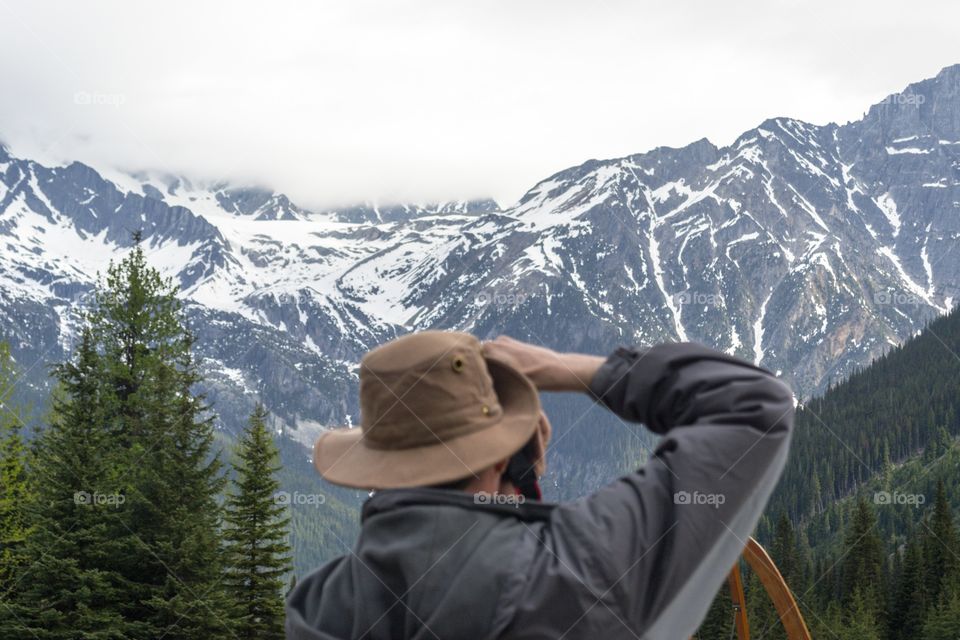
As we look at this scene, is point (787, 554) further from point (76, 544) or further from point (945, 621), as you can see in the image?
point (76, 544)

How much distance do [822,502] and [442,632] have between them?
20939cm

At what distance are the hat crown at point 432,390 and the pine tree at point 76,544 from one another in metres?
20.2

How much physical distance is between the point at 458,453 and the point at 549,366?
459 millimetres

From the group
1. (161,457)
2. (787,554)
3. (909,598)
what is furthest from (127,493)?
(787,554)

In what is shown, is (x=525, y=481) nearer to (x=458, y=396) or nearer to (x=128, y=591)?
(x=458, y=396)

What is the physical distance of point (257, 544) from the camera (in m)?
28.4

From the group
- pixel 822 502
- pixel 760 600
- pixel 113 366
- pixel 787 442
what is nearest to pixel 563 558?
pixel 787 442

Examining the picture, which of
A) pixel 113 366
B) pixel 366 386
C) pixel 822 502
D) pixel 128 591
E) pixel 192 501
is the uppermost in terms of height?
pixel 113 366

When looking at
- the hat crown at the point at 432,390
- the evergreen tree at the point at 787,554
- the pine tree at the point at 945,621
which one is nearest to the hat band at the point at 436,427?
the hat crown at the point at 432,390

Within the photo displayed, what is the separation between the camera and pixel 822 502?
198125 mm

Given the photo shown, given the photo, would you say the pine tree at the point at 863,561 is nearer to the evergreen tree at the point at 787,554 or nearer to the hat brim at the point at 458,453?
the evergreen tree at the point at 787,554

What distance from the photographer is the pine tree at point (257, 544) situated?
27094mm

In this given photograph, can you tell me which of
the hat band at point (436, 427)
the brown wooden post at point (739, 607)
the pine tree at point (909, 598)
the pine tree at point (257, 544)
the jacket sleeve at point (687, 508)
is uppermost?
the hat band at point (436, 427)

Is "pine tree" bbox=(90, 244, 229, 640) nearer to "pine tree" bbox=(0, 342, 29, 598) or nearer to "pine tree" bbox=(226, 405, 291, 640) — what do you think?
"pine tree" bbox=(226, 405, 291, 640)
